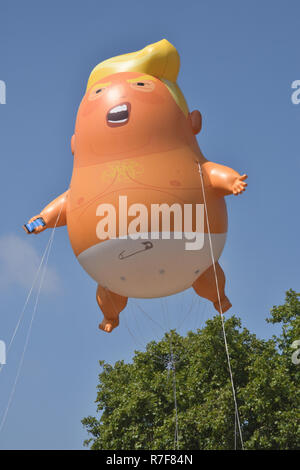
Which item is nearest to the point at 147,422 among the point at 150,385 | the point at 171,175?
the point at 150,385

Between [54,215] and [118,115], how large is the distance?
273 centimetres

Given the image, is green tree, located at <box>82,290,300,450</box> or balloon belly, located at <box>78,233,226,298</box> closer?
balloon belly, located at <box>78,233,226,298</box>

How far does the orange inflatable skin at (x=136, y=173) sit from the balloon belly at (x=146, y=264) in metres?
0.02

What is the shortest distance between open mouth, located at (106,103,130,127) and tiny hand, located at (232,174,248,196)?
242cm

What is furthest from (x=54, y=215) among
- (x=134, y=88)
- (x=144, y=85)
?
(x=144, y=85)

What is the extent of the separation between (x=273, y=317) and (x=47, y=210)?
47.5ft

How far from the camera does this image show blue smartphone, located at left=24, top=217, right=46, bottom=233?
1438cm

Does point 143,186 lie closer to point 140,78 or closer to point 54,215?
point 140,78

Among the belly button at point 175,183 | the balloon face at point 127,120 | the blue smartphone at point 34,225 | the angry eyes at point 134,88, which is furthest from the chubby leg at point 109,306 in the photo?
the angry eyes at point 134,88

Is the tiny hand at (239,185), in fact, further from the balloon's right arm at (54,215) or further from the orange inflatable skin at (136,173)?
the balloon's right arm at (54,215)

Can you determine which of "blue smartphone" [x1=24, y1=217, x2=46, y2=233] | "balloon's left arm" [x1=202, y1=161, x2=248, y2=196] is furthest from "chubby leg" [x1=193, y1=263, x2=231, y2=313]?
"blue smartphone" [x1=24, y1=217, x2=46, y2=233]

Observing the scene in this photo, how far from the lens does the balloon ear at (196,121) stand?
1408 cm

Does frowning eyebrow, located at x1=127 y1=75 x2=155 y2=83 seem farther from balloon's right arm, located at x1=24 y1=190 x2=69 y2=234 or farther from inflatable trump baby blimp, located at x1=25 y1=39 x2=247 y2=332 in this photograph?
balloon's right arm, located at x1=24 y1=190 x2=69 y2=234

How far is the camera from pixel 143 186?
1248cm
